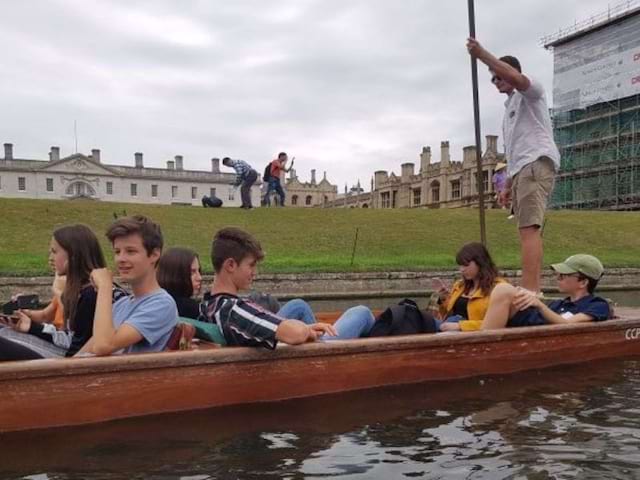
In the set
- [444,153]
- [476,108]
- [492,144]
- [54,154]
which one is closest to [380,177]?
[444,153]

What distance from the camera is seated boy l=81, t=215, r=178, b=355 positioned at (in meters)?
3.42

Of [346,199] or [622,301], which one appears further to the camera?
[346,199]

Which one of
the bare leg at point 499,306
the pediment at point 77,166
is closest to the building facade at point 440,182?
the pediment at point 77,166

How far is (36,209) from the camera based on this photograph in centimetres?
2016

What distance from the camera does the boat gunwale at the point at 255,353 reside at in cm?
325

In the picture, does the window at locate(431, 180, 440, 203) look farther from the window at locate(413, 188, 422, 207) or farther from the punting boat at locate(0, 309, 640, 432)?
the punting boat at locate(0, 309, 640, 432)

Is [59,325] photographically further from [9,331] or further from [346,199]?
[346,199]

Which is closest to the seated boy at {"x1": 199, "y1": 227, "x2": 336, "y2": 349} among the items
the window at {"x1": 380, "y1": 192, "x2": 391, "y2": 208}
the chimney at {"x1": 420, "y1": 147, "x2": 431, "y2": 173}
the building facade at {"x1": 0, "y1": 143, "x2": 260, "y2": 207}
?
the chimney at {"x1": 420, "y1": 147, "x2": 431, "y2": 173}

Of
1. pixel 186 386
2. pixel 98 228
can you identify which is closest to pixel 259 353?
pixel 186 386

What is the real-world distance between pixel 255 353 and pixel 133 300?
28.7 inches

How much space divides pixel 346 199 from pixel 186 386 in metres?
79.9

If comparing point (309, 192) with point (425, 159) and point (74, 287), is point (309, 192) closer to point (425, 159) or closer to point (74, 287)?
point (425, 159)

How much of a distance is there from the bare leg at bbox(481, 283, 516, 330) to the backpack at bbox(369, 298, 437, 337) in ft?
1.56

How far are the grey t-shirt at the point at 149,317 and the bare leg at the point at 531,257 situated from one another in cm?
347
